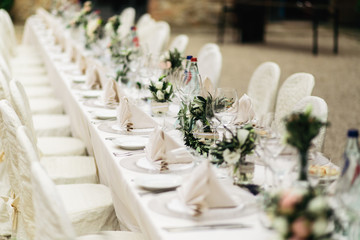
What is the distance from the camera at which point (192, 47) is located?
1141 centimetres

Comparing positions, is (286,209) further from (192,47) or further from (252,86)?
(192,47)

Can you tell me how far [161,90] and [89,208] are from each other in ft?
2.58

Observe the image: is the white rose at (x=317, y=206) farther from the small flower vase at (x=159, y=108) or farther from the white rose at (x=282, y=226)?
the small flower vase at (x=159, y=108)

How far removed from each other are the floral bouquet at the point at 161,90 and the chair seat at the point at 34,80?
10.1 feet

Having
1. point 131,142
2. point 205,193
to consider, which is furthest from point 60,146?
point 205,193

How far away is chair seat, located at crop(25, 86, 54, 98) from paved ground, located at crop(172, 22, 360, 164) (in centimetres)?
184

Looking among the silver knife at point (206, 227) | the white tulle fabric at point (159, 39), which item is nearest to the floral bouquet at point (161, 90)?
the silver knife at point (206, 227)

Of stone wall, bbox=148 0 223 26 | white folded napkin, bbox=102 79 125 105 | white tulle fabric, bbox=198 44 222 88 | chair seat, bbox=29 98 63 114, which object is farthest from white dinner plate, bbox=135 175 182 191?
stone wall, bbox=148 0 223 26

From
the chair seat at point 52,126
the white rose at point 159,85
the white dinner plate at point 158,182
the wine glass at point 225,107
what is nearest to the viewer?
the white dinner plate at point 158,182

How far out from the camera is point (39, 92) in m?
5.35

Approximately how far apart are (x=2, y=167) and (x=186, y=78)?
126 cm

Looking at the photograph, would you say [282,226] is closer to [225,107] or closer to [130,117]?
[225,107]

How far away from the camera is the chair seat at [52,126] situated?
4051 millimetres

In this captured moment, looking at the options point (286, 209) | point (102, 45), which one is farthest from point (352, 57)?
point (286, 209)
